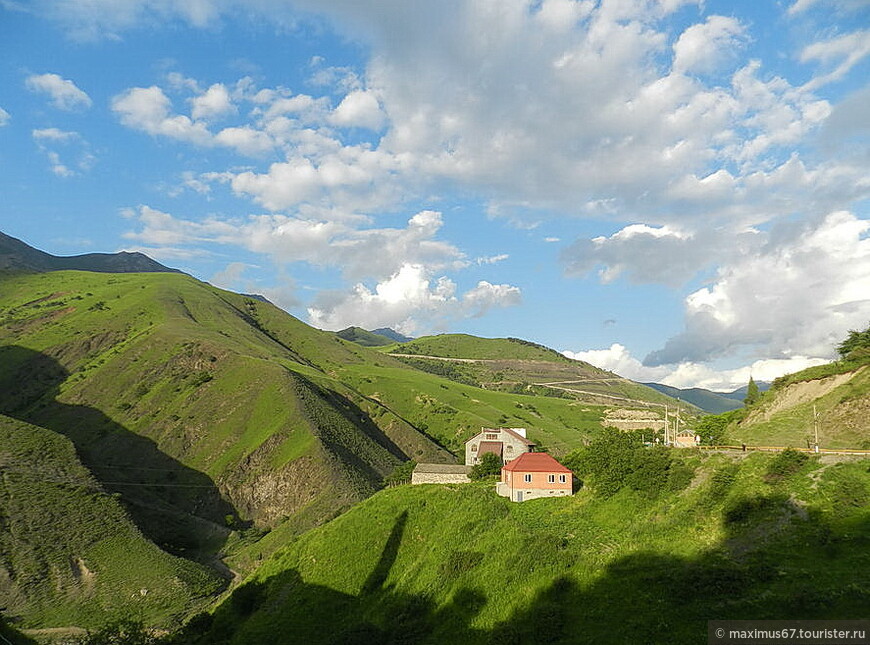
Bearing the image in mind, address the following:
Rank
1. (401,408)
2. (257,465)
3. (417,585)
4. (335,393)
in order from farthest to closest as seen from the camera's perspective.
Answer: (401,408) < (335,393) < (257,465) < (417,585)

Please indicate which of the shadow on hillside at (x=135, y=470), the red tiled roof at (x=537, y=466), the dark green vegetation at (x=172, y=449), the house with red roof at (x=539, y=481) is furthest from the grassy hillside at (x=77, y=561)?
the red tiled roof at (x=537, y=466)

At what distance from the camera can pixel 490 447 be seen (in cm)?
9012

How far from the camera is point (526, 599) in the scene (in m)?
35.2

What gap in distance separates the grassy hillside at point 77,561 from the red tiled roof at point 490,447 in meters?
46.1

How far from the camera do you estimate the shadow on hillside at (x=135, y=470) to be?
289ft

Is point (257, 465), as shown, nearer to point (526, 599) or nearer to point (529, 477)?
point (529, 477)

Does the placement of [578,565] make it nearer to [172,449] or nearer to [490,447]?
[490,447]

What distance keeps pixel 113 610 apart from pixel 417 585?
4401cm

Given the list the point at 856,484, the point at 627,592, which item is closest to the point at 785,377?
the point at 856,484

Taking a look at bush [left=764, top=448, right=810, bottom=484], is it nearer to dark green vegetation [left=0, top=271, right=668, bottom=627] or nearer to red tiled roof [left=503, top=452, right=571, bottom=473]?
red tiled roof [left=503, top=452, right=571, bottom=473]

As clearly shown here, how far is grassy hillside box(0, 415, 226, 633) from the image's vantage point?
6112cm

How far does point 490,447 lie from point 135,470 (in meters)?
80.3

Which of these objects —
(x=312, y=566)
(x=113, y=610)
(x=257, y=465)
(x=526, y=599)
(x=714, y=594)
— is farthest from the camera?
(x=257, y=465)

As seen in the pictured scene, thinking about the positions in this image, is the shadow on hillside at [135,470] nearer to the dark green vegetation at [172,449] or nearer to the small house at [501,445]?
the dark green vegetation at [172,449]
